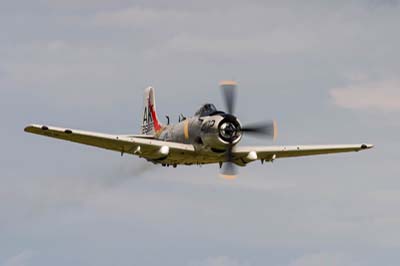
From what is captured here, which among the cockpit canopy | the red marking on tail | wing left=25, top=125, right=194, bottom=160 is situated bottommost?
wing left=25, top=125, right=194, bottom=160

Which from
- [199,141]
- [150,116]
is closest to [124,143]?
[199,141]

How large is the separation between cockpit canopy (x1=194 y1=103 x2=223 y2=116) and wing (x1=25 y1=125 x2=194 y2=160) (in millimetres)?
2222

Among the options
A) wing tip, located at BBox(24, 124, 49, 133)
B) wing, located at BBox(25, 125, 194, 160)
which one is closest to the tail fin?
wing, located at BBox(25, 125, 194, 160)

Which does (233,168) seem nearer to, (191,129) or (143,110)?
(191,129)

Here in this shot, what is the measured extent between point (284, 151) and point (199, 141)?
295 inches

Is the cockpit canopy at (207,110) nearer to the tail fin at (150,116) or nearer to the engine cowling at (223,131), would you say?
the engine cowling at (223,131)

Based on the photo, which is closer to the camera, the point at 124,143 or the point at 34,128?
the point at 34,128

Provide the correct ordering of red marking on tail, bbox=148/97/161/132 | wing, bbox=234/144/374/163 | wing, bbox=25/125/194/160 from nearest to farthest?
wing, bbox=25/125/194/160
wing, bbox=234/144/374/163
red marking on tail, bbox=148/97/161/132

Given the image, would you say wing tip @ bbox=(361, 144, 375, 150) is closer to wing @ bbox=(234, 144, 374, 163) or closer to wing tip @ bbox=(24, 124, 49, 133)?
wing @ bbox=(234, 144, 374, 163)

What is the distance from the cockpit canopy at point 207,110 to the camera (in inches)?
3115

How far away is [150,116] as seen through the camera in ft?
318

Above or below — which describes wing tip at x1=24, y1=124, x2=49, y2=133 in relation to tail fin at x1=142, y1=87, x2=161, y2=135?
below

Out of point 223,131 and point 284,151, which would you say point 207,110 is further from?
point 284,151

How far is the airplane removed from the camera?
78000 mm
